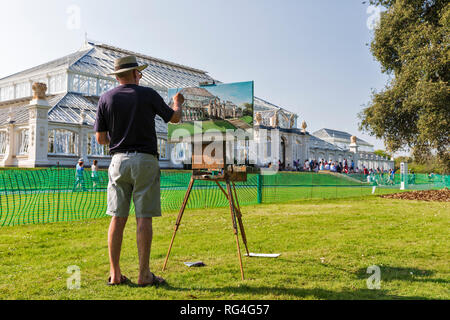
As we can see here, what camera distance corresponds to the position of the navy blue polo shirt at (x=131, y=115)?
4242 millimetres

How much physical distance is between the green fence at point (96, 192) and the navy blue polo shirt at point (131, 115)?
251 inches

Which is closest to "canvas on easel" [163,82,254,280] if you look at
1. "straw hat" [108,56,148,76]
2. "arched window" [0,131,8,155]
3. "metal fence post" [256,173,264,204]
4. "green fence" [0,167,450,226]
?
"straw hat" [108,56,148,76]

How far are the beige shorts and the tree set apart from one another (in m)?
17.0

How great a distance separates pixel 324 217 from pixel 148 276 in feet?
24.4

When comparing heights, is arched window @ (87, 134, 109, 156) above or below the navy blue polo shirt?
above

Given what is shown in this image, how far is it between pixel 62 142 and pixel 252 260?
31.1 metres

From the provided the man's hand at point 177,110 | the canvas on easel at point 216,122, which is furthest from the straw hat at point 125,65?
the canvas on easel at point 216,122

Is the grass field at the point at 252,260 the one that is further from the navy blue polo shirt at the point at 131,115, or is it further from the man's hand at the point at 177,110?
the man's hand at the point at 177,110

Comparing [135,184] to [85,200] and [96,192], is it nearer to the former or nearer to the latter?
[96,192]

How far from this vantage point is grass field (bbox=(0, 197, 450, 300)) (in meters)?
4.18

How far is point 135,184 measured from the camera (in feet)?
13.8

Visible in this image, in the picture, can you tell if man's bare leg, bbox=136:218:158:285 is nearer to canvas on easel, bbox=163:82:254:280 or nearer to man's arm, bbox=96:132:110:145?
man's arm, bbox=96:132:110:145

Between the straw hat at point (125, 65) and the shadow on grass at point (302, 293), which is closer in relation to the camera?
the shadow on grass at point (302, 293)

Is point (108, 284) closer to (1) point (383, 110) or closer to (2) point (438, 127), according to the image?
(2) point (438, 127)
